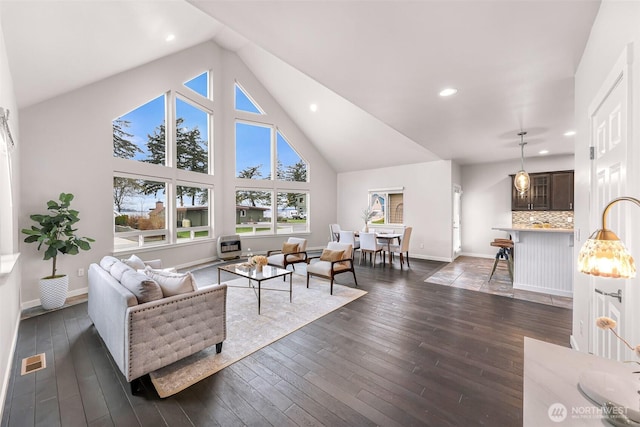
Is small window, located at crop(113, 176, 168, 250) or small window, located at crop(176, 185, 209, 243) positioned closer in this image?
small window, located at crop(113, 176, 168, 250)

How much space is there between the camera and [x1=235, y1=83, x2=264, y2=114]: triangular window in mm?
7285

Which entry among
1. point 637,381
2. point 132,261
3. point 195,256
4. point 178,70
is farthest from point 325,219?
point 637,381

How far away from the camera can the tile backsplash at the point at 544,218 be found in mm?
6348

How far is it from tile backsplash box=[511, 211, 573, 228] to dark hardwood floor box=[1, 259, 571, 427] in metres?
4.28

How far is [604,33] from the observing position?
166 centimetres

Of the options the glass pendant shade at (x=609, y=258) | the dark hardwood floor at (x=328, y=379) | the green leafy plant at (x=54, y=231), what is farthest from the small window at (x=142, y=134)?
the glass pendant shade at (x=609, y=258)

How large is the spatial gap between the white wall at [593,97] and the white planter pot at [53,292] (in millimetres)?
5527

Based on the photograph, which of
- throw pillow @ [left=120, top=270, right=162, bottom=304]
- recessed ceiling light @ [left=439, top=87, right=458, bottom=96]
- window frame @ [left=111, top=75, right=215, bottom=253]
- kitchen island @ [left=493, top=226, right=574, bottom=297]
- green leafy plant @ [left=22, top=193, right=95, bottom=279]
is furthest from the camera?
window frame @ [left=111, top=75, right=215, bottom=253]

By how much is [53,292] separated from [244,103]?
5957 millimetres

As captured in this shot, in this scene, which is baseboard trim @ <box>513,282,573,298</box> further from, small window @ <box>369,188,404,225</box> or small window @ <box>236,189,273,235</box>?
small window @ <box>236,189,273,235</box>

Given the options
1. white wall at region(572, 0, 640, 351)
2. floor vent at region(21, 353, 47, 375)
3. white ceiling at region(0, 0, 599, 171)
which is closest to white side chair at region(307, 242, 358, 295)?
white ceiling at region(0, 0, 599, 171)

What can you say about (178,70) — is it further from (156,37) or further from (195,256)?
(195,256)

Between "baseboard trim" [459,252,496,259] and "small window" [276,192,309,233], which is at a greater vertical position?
"small window" [276,192,309,233]

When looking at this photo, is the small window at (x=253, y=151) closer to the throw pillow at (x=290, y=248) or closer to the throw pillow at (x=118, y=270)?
the throw pillow at (x=290, y=248)
